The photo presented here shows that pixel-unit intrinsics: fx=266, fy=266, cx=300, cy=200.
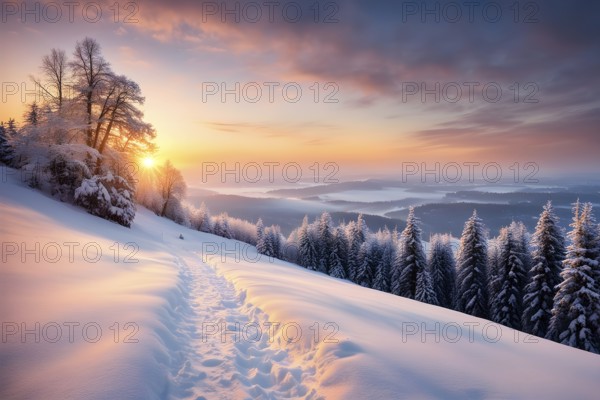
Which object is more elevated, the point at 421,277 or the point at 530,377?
the point at 530,377

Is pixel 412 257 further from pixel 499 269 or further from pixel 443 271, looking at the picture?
pixel 443 271

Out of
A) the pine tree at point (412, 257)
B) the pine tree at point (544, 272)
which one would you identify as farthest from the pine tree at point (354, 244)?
the pine tree at point (544, 272)

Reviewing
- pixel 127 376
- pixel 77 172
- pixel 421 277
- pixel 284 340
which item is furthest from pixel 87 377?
pixel 421 277

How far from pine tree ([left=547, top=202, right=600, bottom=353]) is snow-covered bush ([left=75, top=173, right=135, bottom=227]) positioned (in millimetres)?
31787

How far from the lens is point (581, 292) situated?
18.2 metres

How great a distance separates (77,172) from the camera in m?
19.2

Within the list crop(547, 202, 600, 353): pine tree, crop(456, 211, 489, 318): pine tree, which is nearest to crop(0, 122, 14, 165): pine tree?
crop(456, 211, 489, 318): pine tree

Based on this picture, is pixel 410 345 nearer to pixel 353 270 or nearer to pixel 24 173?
pixel 24 173

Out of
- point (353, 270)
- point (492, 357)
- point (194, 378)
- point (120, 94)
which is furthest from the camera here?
point (353, 270)

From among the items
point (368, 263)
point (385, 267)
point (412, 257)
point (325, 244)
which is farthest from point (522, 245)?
point (325, 244)

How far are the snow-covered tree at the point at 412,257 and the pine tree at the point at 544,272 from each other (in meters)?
9.57

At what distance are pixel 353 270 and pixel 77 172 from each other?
1560 inches

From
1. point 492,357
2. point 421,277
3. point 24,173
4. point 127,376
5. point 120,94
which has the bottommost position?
point 421,277

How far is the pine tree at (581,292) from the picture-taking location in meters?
18.1
